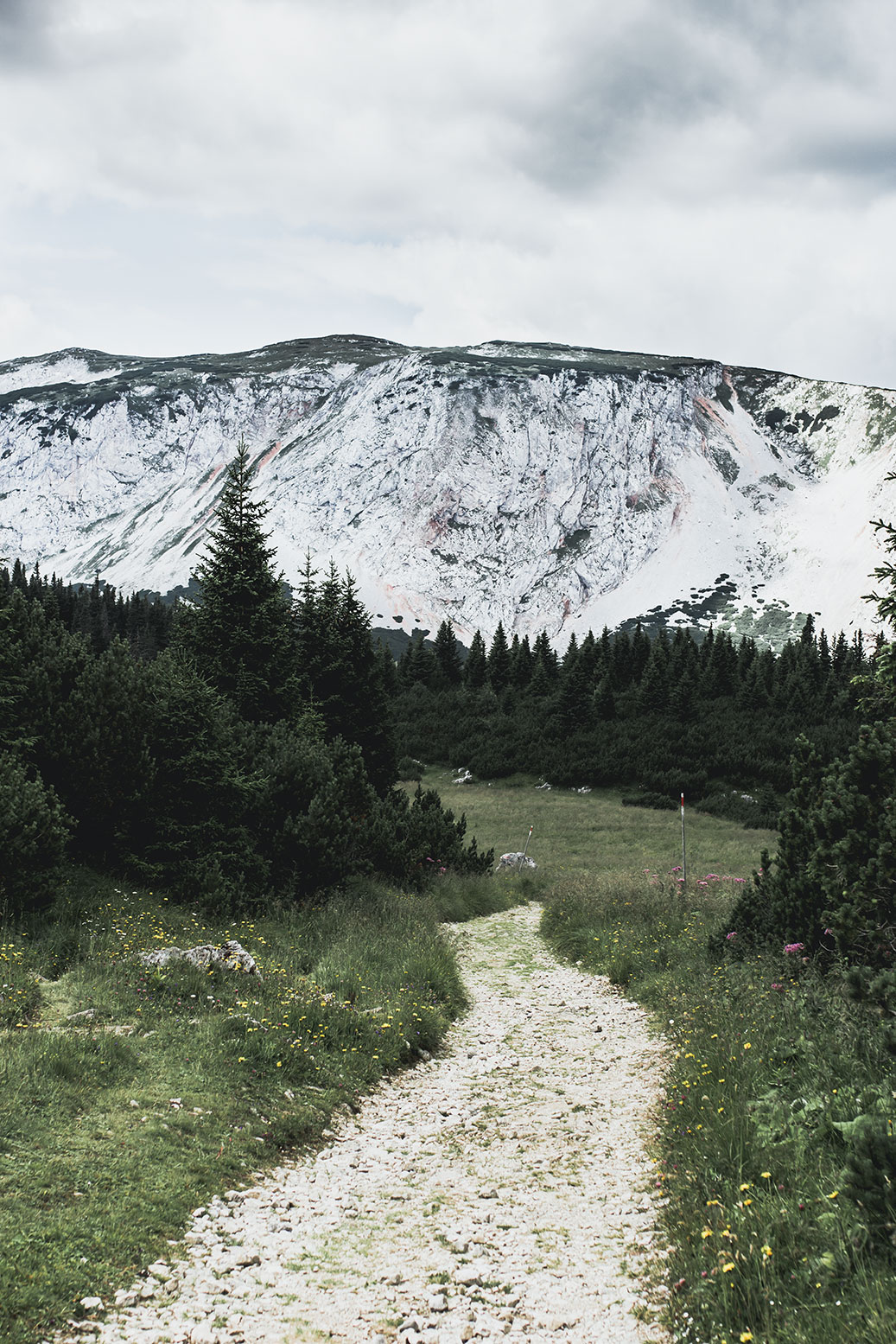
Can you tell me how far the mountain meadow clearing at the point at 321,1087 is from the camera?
4371 millimetres

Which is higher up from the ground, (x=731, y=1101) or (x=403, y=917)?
(x=731, y=1101)


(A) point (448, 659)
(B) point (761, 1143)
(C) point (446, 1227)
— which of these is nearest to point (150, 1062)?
(C) point (446, 1227)

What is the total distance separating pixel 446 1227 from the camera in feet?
18.7

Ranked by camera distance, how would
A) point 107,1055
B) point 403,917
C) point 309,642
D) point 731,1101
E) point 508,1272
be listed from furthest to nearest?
point 309,642 < point 403,917 < point 107,1055 < point 731,1101 < point 508,1272

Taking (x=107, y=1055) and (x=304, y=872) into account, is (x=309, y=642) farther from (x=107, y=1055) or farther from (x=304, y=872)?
(x=107, y=1055)

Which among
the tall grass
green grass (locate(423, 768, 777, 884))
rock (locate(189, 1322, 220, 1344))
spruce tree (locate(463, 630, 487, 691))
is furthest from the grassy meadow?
spruce tree (locate(463, 630, 487, 691))

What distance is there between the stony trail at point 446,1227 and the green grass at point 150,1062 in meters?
0.34

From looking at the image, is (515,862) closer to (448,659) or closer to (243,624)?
(243,624)

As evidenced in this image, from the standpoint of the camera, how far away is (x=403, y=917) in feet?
51.9

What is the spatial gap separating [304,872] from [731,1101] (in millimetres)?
10914

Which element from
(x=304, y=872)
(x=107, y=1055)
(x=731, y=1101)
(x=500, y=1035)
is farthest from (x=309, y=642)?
(x=731, y=1101)

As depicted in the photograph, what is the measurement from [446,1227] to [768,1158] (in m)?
2.27

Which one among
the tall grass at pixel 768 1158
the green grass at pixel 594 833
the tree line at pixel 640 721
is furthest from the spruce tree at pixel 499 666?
the tall grass at pixel 768 1158

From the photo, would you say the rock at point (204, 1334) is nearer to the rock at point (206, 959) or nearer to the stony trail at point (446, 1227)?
the stony trail at point (446, 1227)
